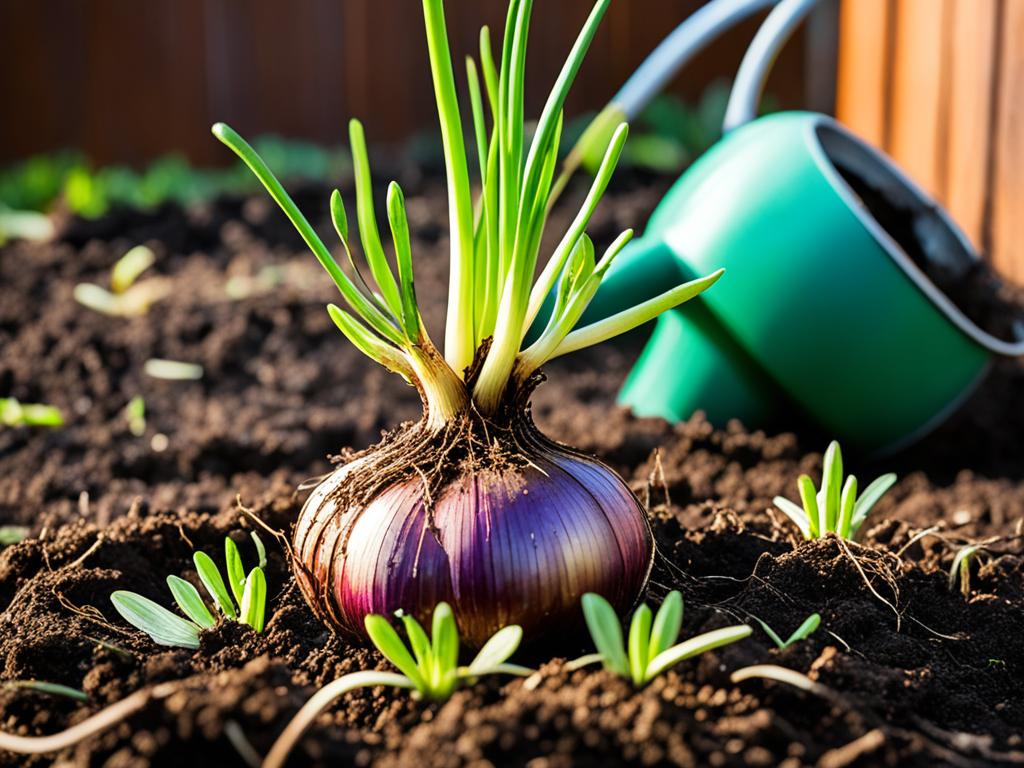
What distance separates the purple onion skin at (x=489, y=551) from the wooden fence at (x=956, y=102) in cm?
186

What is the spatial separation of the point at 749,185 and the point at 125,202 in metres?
2.56

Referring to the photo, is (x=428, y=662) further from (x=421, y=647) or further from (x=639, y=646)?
(x=639, y=646)

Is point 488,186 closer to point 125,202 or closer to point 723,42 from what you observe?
point 125,202

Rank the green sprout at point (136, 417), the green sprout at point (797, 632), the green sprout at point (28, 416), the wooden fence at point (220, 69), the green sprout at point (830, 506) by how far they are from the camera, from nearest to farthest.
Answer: the green sprout at point (797, 632) → the green sprout at point (830, 506) → the green sprout at point (28, 416) → the green sprout at point (136, 417) → the wooden fence at point (220, 69)

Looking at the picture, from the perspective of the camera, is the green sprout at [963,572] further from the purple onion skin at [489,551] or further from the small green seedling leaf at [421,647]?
the small green seedling leaf at [421,647]

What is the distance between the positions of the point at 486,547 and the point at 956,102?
2090mm

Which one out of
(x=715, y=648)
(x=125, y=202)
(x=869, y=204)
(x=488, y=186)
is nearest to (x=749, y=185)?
(x=869, y=204)

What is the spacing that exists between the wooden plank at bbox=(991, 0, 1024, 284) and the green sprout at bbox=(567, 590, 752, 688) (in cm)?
194

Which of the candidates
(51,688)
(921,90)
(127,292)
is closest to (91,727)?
(51,688)

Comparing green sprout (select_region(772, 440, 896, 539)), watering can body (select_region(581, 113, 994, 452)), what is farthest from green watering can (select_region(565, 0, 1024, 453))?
green sprout (select_region(772, 440, 896, 539))

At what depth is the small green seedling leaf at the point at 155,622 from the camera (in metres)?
1.09

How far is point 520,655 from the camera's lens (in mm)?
1036

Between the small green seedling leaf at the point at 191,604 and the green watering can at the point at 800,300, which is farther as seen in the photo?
the green watering can at the point at 800,300

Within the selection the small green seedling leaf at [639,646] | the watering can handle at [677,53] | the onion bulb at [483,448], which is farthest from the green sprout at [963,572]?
the watering can handle at [677,53]
